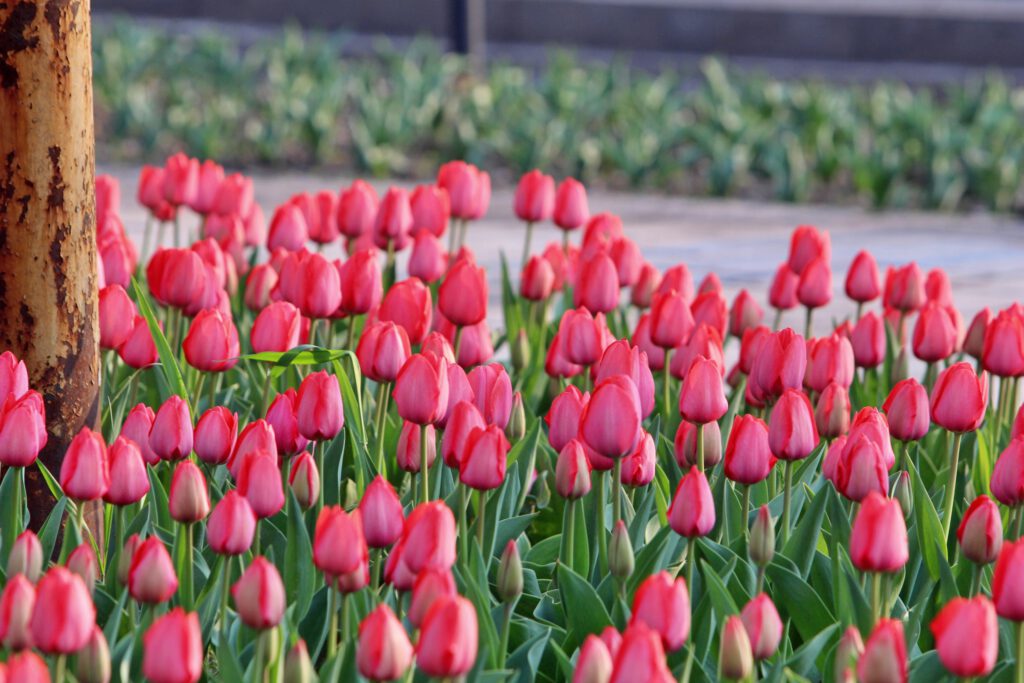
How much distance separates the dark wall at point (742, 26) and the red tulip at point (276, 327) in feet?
37.7

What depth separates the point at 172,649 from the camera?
1.37 metres

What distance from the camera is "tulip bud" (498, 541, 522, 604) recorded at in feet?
5.65

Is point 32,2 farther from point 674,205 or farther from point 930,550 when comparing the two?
point 674,205

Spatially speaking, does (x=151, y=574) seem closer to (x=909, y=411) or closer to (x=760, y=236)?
(x=909, y=411)

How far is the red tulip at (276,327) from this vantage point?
236cm

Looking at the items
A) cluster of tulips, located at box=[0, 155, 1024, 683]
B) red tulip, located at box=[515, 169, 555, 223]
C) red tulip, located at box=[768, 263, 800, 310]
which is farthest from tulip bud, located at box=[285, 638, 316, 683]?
red tulip, located at box=[515, 169, 555, 223]

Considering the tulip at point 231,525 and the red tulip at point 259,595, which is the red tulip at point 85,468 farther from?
the red tulip at point 259,595

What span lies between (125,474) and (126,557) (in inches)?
4.3

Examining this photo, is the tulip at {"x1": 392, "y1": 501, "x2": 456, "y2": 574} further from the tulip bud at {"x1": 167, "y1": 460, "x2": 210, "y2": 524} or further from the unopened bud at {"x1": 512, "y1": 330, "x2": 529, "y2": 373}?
the unopened bud at {"x1": 512, "y1": 330, "x2": 529, "y2": 373}

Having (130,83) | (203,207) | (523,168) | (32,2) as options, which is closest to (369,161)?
(523,168)

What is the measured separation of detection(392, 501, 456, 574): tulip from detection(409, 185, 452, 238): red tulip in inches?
68.2

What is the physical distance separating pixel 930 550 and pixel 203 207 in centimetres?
203

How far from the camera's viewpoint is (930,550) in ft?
6.43

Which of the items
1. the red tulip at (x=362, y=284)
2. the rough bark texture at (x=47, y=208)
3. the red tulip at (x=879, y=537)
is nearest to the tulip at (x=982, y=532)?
the red tulip at (x=879, y=537)
